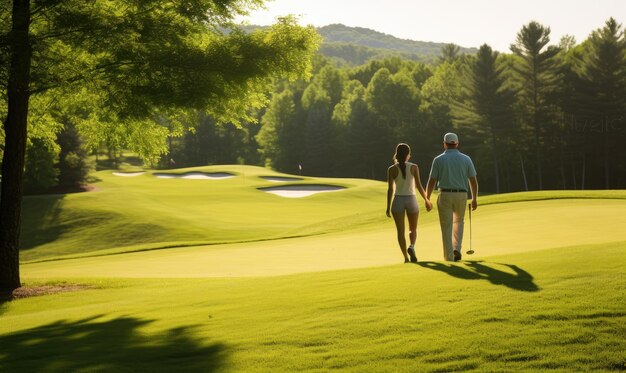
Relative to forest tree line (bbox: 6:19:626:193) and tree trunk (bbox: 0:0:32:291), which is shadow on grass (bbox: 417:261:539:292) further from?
forest tree line (bbox: 6:19:626:193)

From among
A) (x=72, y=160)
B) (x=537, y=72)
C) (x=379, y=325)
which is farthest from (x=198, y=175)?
(x=379, y=325)

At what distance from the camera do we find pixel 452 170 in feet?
41.7

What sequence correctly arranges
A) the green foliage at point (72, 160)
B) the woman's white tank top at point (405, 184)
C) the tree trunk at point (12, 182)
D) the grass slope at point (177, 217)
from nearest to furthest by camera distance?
the woman's white tank top at point (405, 184), the tree trunk at point (12, 182), the grass slope at point (177, 217), the green foliage at point (72, 160)

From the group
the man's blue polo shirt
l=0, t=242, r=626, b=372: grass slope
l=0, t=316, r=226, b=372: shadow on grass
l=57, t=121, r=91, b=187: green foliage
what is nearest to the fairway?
the man's blue polo shirt

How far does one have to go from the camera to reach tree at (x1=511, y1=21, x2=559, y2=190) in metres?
81.8

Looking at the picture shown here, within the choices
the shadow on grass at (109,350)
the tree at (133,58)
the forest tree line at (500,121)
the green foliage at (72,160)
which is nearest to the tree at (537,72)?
the forest tree line at (500,121)

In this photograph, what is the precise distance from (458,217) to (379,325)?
5254mm

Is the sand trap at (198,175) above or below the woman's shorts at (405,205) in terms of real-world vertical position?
above

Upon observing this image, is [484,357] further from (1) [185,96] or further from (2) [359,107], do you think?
(2) [359,107]

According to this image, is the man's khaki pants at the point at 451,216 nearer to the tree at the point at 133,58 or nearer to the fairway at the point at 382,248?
the fairway at the point at 382,248

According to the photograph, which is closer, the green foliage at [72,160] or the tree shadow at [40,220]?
the tree shadow at [40,220]

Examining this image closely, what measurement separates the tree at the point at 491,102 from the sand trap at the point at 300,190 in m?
29.5

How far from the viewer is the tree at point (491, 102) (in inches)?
3322

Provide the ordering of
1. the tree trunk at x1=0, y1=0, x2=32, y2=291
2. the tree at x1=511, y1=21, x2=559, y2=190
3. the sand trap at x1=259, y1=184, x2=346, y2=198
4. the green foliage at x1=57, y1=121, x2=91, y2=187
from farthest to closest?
the tree at x1=511, y1=21, x2=559, y2=190, the sand trap at x1=259, y1=184, x2=346, y2=198, the green foliage at x1=57, y1=121, x2=91, y2=187, the tree trunk at x1=0, y1=0, x2=32, y2=291
